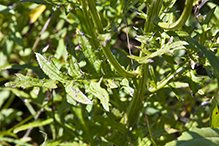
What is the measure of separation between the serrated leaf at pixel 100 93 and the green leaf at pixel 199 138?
22 cm

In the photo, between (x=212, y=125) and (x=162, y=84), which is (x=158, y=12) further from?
(x=212, y=125)

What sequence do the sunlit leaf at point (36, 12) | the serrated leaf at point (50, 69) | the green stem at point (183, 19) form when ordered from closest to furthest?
the green stem at point (183, 19)
the serrated leaf at point (50, 69)
the sunlit leaf at point (36, 12)

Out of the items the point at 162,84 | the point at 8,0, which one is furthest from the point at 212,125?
the point at 8,0

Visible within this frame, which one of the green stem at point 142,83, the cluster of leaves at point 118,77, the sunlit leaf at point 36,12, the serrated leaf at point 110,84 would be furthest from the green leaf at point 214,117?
the sunlit leaf at point 36,12

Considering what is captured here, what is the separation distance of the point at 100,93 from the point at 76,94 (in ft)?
0.26

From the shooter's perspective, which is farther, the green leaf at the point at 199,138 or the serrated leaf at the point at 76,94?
the serrated leaf at the point at 76,94

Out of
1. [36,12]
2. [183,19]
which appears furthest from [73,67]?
[36,12]

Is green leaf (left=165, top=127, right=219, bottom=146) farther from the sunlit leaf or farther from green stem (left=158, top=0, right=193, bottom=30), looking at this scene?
the sunlit leaf

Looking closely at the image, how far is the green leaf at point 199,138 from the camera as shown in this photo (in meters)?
0.58

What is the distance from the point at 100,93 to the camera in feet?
2.42

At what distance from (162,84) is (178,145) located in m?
0.36

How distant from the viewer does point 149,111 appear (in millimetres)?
1195

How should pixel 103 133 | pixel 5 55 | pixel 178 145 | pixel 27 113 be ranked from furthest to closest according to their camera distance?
pixel 27 113, pixel 5 55, pixel 103 133, pixel 178 145

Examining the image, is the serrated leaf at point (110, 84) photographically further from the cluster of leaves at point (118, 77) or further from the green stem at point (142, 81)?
the green stem at point (142, 81)
